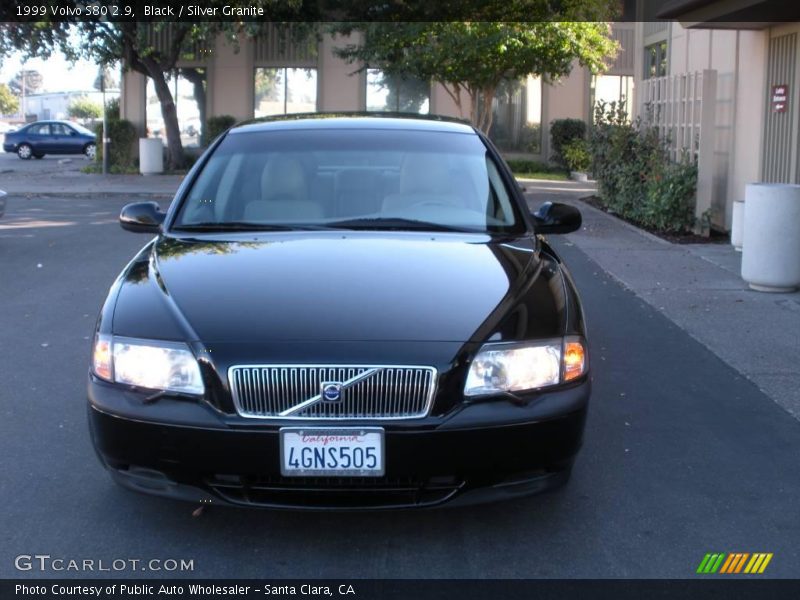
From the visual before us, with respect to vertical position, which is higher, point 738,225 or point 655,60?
point 655,60

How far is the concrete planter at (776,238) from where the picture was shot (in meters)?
9.62

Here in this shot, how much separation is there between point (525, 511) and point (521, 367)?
82 centimetres

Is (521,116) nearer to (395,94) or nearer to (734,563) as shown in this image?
(395,94)

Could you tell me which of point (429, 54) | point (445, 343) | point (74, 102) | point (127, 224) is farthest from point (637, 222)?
point (74, 102)

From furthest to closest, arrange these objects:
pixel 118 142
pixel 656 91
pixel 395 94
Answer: pixel 395 94, pixel 118 142, pixel 656 91

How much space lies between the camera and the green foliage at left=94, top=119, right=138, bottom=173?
30.0 m

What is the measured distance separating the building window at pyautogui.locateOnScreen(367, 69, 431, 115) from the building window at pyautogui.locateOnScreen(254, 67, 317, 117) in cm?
174

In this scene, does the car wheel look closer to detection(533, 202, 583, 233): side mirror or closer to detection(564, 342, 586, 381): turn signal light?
detection(533, 202, 583, 233): side mirror

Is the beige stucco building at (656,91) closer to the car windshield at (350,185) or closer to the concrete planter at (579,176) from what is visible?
the concrete planter at (579,176)

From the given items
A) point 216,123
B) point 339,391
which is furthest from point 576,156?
point 339,391

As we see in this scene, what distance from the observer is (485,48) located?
21859 mm

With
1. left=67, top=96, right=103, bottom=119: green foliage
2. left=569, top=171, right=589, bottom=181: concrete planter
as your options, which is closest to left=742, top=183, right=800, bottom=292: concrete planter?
left=569, top=171, right=589, bottom=181: concrete planter

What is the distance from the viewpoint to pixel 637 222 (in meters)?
16.2
